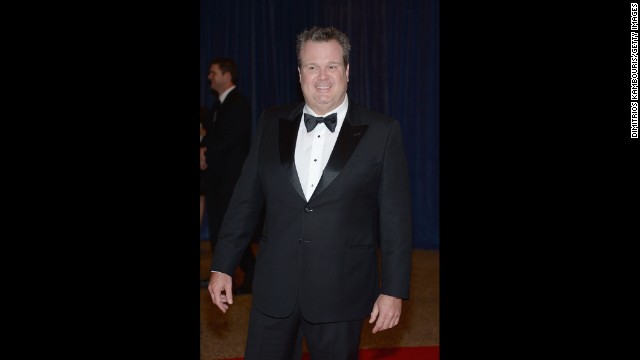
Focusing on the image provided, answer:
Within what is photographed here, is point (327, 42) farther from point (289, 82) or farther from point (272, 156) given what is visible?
point (289, 82)

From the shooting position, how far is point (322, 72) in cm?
233

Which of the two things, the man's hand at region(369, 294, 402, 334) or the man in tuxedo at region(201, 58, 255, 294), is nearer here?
the man's hand at region(369, 294, 402, 334)

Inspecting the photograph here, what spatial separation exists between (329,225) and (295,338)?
0.38 meters

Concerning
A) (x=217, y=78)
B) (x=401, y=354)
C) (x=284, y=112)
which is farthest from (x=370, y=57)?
(x=284, y=112)

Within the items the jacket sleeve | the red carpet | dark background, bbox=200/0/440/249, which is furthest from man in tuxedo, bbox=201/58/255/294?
the jacket sleeve

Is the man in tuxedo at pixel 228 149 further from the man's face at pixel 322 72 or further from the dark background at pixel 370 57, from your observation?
the man's face at pixel 322 72

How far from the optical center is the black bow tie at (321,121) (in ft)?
7.82

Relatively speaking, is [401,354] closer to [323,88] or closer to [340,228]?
[340,228]

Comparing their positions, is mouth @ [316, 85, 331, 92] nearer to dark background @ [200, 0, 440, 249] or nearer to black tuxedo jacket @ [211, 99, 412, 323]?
black tuxedo jacket @ [211, 99, 412, 323]

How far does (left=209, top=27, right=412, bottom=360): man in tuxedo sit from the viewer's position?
2314mm

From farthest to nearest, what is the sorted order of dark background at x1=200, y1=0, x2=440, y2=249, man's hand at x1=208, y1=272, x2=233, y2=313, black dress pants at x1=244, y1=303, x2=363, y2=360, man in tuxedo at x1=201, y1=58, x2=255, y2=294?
dark background at x1=200, y1=0, x2=440, y2=249 → man in tuxedo at x1=201, y1=58, x2=255, y2=294 → man's hand at x1=208, y1=272, x2=233, y2=313 → black dress pants at x1=244, y1=303, x2=363, y2=360

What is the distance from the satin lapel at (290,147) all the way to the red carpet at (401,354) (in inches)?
74.1

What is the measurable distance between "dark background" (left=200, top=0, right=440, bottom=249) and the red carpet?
13.2 feet
